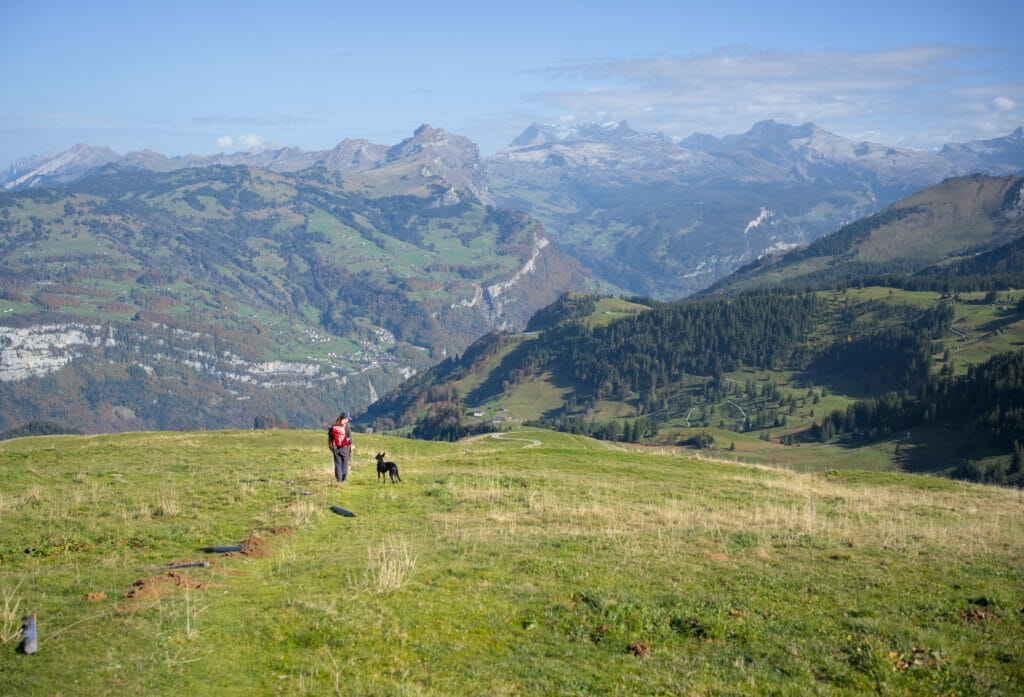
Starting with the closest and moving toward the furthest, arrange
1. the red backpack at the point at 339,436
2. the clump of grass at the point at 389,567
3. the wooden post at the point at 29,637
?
the wooden post at the point at 29,637
the clump of grass at the point at 389,567
the red backpack at the point at 339,436

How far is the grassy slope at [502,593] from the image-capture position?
1311 cm

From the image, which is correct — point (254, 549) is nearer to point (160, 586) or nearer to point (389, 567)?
point (160, 586)

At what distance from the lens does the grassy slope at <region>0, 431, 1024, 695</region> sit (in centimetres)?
1311

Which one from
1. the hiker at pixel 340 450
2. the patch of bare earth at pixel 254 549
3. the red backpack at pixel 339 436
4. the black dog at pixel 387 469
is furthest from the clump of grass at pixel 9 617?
the black dog at pixel 387 469

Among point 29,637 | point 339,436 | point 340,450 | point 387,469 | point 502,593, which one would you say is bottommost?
point 387,469

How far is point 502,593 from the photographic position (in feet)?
56.5

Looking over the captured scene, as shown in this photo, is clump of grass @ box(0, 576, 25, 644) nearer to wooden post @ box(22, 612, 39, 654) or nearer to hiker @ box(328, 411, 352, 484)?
wooden post @ box(22, 612, 39, 654)

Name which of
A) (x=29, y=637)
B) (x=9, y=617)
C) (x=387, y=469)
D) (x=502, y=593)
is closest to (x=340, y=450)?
(x=387, y=469)

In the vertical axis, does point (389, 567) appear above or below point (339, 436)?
below

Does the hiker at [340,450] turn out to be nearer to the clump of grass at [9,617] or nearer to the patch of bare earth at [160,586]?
the patch of bare earth at [160,586]

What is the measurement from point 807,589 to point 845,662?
172 inches

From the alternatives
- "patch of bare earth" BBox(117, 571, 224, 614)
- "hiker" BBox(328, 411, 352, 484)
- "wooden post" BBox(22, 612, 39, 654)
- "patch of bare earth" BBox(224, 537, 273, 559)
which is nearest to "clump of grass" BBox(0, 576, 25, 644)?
"wooden post" BBox(22, 612, 39, 654)

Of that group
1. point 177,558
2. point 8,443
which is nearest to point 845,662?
point 177,558

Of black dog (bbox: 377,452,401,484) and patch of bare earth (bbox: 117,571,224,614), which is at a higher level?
patch of bare earth (bbox: 117,571,224,614)
